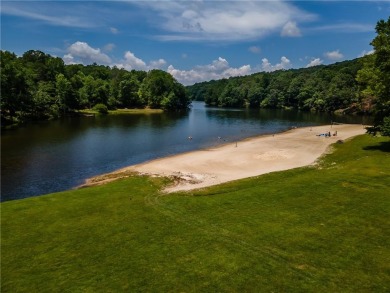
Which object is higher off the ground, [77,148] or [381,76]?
[381,76]

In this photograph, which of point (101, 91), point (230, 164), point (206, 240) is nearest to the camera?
point (206, 240)

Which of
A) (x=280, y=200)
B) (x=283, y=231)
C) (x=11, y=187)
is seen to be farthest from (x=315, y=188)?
(x=11, y=187)

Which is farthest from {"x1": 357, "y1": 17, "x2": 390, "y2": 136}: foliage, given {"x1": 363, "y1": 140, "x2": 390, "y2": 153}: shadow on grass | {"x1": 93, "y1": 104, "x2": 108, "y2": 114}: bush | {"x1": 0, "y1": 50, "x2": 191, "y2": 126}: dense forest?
{"x1": 93, "y1": 104, "x2": 108, "y2": 114}: bush

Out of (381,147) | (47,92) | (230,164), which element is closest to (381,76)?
(381,147)

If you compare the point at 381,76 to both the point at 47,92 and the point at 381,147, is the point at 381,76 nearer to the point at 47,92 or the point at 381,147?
the point at 381,147

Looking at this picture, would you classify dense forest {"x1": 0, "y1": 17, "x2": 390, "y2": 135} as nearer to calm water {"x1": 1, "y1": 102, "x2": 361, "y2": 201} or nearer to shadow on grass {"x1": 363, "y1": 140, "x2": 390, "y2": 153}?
shadow on grass {"x1": 363, "y1": 140, "x2": 390, "y2": 153}

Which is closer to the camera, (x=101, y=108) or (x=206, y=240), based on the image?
(x=206, y=240)

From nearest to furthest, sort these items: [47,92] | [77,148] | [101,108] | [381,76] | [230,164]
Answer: [381,76] < [230,164] < [77,148] < [47,92] < [101,108]

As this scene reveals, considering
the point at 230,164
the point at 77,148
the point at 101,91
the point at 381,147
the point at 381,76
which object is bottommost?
the point at 77,148
